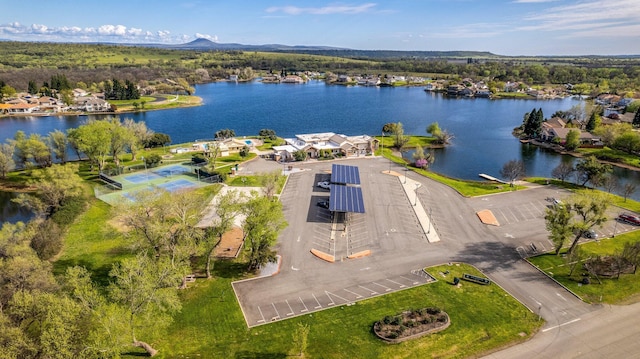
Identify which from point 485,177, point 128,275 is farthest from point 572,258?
point 128,275

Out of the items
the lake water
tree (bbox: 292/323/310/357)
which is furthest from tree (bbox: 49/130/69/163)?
tree (bbox: 292/323/310/357)

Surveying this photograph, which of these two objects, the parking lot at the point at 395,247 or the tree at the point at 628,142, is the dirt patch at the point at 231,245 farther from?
the tree at the point at 628,142

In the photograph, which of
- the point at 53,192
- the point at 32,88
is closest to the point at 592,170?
the point at 53,192

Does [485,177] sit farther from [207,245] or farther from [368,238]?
[207,245]

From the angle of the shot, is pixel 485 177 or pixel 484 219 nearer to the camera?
pixel 484 219

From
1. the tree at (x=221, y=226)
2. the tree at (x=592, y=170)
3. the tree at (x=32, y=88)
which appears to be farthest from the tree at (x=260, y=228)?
the tree at (x=32, y=88)
